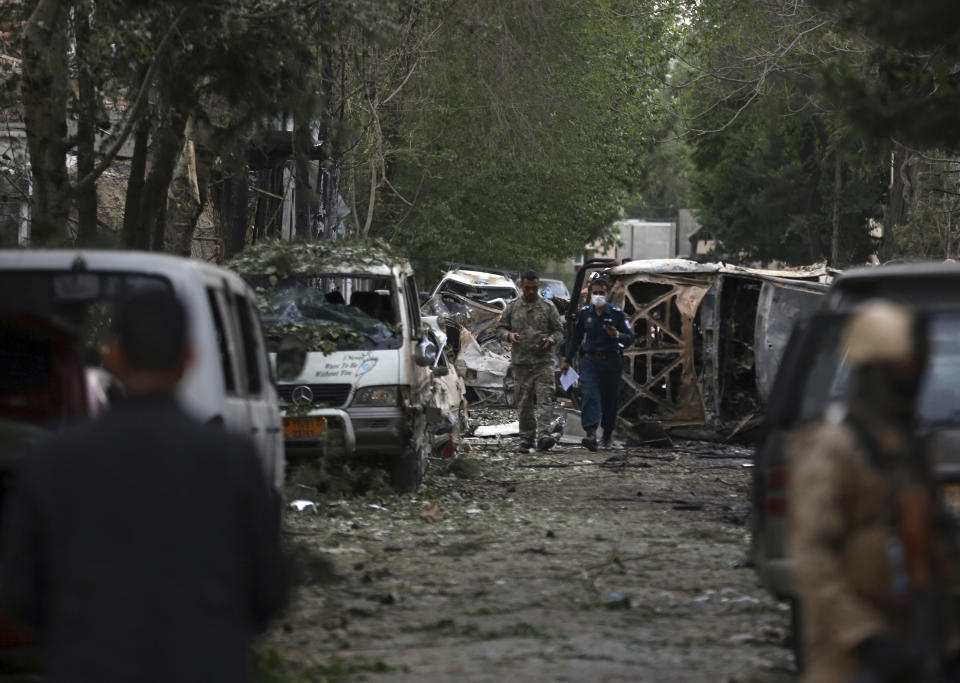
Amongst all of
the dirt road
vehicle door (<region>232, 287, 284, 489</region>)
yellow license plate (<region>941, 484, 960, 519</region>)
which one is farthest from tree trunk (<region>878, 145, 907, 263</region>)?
yellow license plate (<region>941, 484, 960, 519</region>)

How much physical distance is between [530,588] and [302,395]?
14.1ft

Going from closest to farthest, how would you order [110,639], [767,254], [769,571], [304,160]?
[110,639] < [769,571] < [304,160] < [767,254]

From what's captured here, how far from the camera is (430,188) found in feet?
140

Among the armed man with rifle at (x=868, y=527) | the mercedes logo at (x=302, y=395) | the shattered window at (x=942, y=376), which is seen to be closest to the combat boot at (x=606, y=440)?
the mercedes logo at (x=302, y=395)

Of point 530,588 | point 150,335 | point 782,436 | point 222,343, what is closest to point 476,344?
point 530,588

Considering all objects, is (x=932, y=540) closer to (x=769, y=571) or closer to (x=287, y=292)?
(x=769, y=571)

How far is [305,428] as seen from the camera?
1270 cm

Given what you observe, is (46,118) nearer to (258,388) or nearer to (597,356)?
(258,388)

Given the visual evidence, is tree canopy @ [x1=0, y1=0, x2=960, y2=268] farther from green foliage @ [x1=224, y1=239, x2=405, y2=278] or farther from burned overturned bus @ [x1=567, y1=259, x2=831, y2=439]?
burned overturned bus @ [x1=567, y1=259, x2=831, y2=439]

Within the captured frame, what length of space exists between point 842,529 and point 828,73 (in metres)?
5.67

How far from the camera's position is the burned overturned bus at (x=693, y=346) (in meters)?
19.7

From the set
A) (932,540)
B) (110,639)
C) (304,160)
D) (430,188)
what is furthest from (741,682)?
(430,188)

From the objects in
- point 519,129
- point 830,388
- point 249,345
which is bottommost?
point 830,388

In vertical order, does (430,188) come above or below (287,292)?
above
